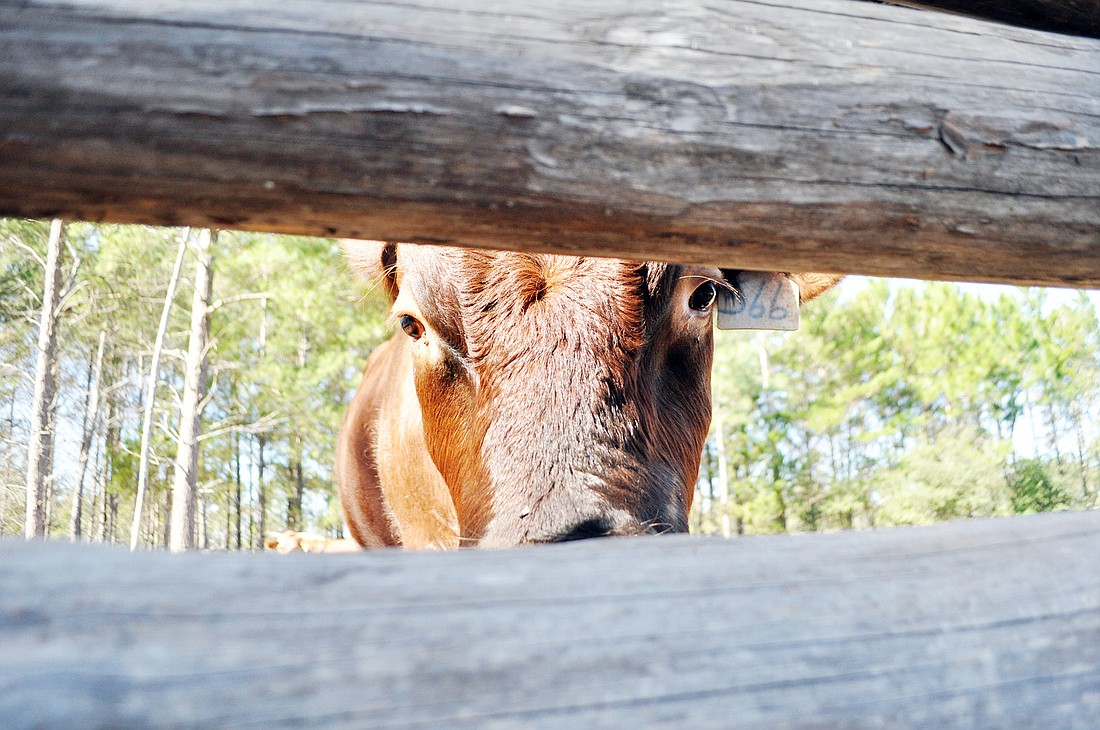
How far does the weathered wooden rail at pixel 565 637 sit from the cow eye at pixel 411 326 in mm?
2427

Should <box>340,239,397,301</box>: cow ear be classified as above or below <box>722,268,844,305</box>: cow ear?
above

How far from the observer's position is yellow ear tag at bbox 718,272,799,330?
2.79 metres

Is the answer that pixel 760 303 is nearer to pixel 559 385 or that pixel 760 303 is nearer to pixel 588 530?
pixel 559 385

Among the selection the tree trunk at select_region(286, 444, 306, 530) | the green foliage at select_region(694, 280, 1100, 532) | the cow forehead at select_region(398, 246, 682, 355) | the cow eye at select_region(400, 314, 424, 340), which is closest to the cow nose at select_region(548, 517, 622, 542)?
the cow forehead at select_region(398, 246, 682, 355)

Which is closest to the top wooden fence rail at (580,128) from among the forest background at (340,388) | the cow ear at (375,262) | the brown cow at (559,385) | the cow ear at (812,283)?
the brown cow at (559,385)

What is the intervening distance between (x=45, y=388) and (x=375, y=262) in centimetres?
1411

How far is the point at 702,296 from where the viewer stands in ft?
A: 9.69

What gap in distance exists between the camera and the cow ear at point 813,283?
3693mm

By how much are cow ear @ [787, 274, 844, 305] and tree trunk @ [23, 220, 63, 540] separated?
14.7 meters

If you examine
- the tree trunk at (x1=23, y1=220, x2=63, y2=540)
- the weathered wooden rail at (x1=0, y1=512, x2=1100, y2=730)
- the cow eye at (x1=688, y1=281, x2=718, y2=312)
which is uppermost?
the tree trunk at (x1=23, y1=220, x2=63, y2=540)

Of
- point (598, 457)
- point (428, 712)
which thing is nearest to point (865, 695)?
point (428, 712)

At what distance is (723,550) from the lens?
2.82ft

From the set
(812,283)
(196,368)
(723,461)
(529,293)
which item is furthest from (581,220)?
(723,461)

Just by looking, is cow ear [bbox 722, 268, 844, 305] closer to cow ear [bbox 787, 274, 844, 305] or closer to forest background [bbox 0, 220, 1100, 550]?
cow ear [bbox 787, 274, 844, 305]
